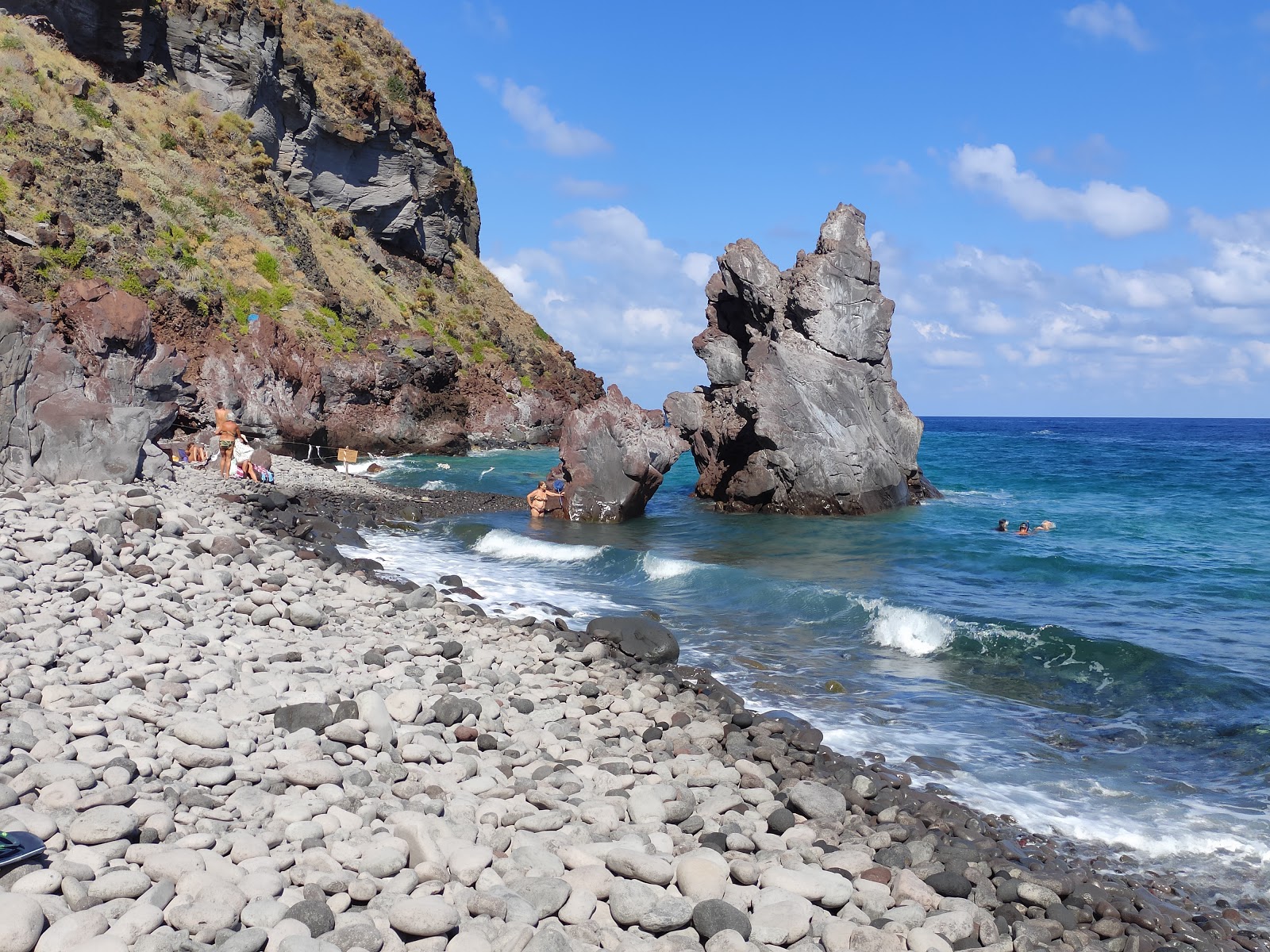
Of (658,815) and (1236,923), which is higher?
(658,815)

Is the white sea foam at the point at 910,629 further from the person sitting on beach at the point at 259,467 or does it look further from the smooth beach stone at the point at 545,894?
the person sitting on beach at the point at 259,467

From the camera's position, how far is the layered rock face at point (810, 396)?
27.9m

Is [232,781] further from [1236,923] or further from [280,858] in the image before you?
[1236,923]

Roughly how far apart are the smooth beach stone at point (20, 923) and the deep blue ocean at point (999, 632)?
664cm

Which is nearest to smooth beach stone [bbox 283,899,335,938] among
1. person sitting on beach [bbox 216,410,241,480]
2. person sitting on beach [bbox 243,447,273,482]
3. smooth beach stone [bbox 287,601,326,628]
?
smooth beach stone [bbox 287,601,326,628]

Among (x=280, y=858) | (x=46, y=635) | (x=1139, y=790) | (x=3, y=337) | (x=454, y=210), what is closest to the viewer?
(x=280, y=858)

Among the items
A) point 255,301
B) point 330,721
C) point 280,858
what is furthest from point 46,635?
point 255,301

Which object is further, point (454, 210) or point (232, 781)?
point (454, 210)

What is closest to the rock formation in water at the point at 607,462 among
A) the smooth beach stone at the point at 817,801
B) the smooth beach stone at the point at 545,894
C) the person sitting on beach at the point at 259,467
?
the person sitting on beach at the point at 259,467

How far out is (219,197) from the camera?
4519 centimetres

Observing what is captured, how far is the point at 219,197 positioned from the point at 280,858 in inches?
1895

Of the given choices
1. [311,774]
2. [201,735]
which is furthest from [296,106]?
[311,774]

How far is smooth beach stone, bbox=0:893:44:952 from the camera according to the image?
3.53 meters

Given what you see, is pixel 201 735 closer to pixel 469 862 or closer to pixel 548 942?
pixel 469 862
